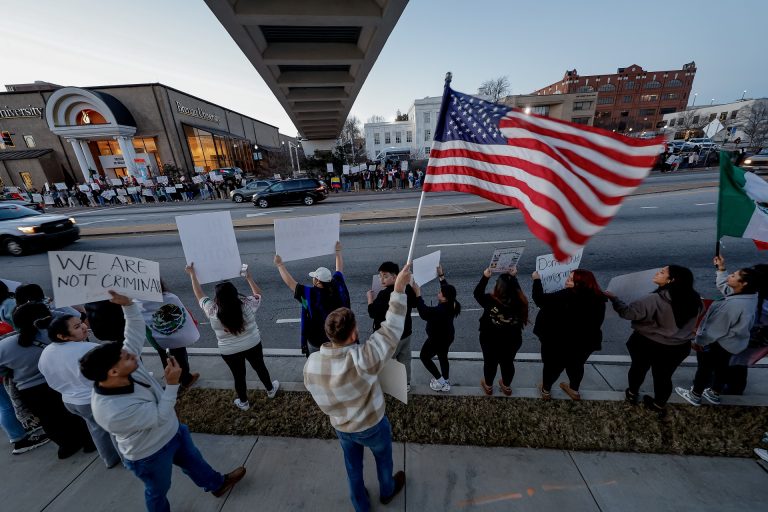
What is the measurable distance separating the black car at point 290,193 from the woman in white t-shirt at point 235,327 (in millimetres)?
16397

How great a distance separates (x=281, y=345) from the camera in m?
5.05

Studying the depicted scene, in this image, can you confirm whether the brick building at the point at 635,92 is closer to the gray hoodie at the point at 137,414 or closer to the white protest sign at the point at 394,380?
the white protest sign at the point at 394,380

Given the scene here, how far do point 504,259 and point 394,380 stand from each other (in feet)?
6.20

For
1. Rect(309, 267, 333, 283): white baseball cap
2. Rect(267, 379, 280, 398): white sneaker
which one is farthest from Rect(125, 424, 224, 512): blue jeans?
Rect(309, 267, 333, 283): white baseball cap

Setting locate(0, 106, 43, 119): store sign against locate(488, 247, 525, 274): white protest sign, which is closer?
locate(488, 247, 525, 274): white protest sign

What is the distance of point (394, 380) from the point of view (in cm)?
232

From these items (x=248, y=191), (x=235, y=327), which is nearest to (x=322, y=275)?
(x=235, y=327)

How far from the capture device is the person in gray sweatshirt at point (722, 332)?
116 inches

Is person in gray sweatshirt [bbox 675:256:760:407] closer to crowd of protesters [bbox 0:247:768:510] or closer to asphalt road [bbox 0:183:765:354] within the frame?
crowd of protesters [bbox 0:247:768:510]

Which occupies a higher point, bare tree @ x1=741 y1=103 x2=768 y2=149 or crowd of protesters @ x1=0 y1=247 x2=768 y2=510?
bare tree @ x1=741 y1=103 x2=768 y2=149

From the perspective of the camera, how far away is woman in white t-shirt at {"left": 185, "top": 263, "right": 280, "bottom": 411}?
10.3ft

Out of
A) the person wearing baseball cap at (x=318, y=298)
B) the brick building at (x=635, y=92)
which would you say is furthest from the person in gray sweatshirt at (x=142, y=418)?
the brick building at (x=635, y=92)

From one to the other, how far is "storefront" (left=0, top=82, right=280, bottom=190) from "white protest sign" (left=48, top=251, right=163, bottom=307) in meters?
35.3

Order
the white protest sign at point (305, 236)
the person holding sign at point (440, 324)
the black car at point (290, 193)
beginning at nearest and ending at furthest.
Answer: the person holding sign at point (440, 324), the white protest sign at point (305, 236), the black car at point (290, 193)
